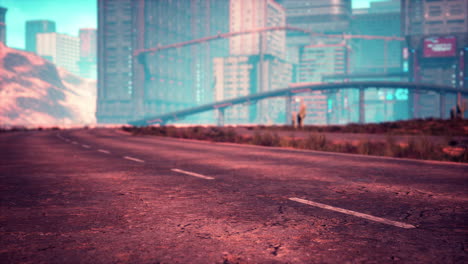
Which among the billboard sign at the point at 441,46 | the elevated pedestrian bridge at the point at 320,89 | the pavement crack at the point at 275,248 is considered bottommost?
the pavement crack at the point at 275,248

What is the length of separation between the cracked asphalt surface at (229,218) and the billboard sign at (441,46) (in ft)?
579

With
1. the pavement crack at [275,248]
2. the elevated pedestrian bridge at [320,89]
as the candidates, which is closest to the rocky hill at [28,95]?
the elevated pedestrian bridge at [320,89]

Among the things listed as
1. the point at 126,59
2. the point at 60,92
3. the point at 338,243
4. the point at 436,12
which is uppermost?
the point at 436,12

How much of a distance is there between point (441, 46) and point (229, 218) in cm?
18240

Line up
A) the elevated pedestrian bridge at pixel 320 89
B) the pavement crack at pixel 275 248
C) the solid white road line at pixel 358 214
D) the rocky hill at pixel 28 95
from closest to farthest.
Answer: the pavement crack at pixel 275 248
the solid white road line at pixel 358 214
the elevated pedestrian bridge at pixel 320 89
the rocky hill at pixel 28 95

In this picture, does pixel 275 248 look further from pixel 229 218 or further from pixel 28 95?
pixel 28 95

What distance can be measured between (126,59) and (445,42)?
416ft

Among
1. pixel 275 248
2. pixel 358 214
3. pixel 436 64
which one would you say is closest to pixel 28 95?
pixel 436 64

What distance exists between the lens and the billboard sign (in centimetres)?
16719

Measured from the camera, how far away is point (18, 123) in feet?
525

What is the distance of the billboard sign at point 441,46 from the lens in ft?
549

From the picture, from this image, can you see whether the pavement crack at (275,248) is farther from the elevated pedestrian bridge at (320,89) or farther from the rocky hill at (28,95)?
the rocky hill at (28,95)

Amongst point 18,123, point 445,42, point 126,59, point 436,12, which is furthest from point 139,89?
point 436,12

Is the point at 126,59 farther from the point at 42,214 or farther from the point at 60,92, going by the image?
the point at 42,214
